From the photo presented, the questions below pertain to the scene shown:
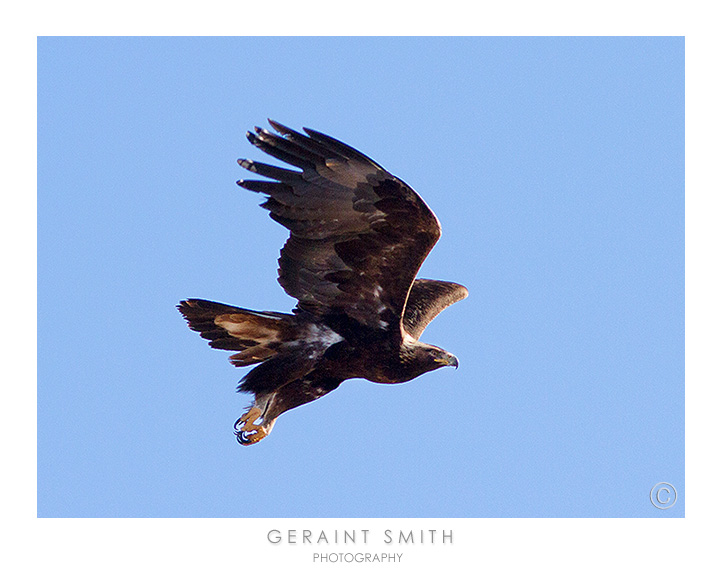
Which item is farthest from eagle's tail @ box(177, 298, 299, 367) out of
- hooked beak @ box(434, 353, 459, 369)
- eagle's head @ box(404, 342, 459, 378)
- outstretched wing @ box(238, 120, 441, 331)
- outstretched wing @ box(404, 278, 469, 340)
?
outstretched wing @ box(404, 278, 469, 340)

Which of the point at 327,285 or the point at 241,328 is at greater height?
the point at 327,285

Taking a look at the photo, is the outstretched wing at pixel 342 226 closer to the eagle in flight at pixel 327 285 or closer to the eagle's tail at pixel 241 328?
the eagle in flight at pixel 327 285

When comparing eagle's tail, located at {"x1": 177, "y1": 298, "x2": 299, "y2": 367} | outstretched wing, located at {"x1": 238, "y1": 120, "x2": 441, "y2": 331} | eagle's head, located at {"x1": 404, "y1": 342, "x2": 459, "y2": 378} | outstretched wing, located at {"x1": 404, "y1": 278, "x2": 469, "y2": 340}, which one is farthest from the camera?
outstretched wing, located at {"x1": 404, "y1": 278, "x2": 469, "y2": 340}

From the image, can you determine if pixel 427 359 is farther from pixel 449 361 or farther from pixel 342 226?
pixel 342 226

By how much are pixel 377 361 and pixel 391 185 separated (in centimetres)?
168

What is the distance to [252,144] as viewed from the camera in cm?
824

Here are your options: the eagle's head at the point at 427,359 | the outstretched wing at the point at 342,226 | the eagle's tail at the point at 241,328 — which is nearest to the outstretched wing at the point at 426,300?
the eagle's head at the point at 427,359

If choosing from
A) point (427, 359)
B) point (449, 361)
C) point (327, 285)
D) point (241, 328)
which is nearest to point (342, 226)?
point (327, 285)

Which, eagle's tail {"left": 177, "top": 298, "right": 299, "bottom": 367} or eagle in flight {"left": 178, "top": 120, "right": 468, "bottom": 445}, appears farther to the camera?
eagle's tail {"left": 177, "top": 298, "right": 299, "bottom": 367}

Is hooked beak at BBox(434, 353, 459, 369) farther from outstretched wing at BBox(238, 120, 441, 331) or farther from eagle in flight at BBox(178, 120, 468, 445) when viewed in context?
outstretched wing at BBox(238, 120, 441, 331)

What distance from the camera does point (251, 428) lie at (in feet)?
31.1

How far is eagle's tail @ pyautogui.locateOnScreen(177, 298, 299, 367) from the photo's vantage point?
29.9 ft

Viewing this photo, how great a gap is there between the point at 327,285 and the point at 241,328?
79 centimetres
